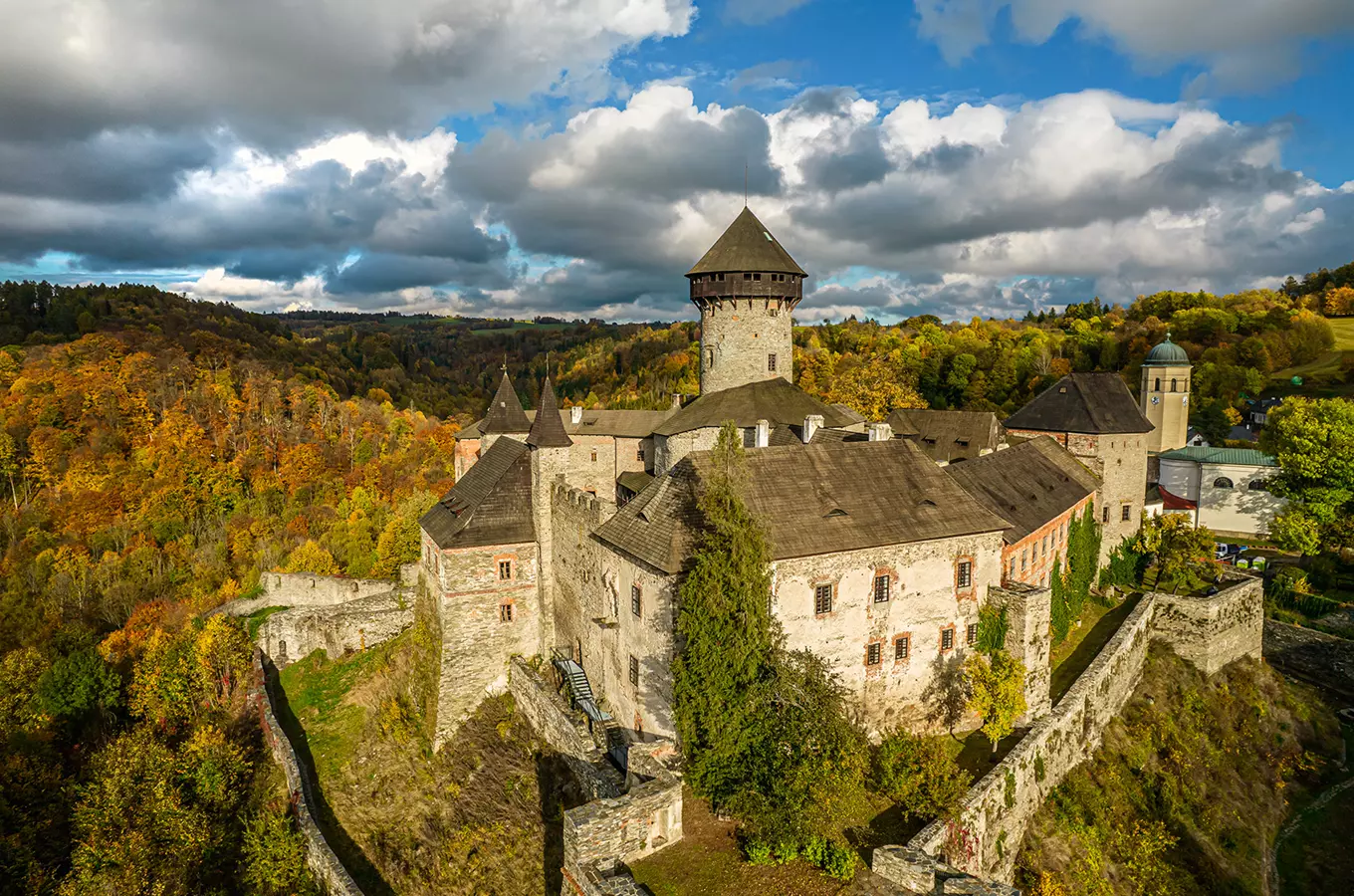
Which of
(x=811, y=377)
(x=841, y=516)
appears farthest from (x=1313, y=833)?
(x=811, y=377)

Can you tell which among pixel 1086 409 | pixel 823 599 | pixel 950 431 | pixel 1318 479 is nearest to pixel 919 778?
pixel 823 599

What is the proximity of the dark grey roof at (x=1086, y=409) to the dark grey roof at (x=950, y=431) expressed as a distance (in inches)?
95.1

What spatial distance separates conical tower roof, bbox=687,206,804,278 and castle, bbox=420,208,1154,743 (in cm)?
10

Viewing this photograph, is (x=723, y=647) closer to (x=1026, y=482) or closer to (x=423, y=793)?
(x=423, y=793)

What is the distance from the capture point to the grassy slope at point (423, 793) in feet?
63.4

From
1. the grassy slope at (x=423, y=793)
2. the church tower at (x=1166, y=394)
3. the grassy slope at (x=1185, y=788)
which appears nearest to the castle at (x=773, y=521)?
the grassy slope at (x=423, y=793)

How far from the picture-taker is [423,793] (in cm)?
2355

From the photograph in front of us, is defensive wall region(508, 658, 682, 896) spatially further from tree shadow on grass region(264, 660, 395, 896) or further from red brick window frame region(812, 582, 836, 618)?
tree shadow on grass region(264, 660, 395, 896)

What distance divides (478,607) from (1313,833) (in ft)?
98.7

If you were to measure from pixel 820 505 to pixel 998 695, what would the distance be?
690cm

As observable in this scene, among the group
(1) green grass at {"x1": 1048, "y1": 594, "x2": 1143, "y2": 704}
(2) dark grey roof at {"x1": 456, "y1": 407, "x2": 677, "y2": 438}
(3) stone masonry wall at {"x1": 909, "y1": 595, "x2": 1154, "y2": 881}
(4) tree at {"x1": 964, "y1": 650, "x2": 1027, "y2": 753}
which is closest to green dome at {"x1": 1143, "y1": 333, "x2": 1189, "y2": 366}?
(1) green grass at {"x1": 1048, "y1": 594, "x2": 1143, "y2": 704}

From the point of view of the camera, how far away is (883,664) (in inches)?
768

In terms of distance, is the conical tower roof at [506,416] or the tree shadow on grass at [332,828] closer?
the tree shadow on grass at [332,828]

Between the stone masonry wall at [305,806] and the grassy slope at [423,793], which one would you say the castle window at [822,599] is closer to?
the grassy slope at [423,793]
